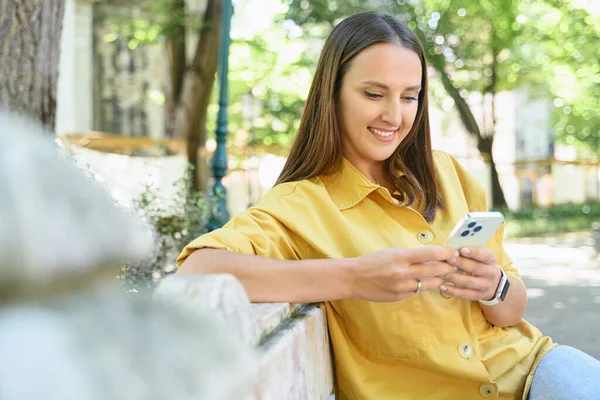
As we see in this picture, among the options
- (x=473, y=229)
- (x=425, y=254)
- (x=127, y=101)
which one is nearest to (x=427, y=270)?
(x=425, y=254)

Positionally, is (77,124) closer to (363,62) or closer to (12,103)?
(12,103)

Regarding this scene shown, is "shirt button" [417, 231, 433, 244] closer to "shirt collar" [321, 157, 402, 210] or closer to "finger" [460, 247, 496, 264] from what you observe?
"shirt collar" [321, 157, 402, 210]

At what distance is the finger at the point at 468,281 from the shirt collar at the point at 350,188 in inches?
14.7

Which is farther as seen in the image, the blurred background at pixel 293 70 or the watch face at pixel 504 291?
the blurred background at pixel 293 70

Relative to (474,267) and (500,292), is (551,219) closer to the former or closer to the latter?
(500,292)

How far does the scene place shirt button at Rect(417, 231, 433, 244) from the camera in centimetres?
223

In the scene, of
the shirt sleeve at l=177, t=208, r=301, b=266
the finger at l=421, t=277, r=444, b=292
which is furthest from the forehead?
the finger at l=421, t=277, r=444, b=292

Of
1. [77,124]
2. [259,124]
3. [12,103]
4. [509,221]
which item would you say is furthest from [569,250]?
[77,124]

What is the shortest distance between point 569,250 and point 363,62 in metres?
14.9

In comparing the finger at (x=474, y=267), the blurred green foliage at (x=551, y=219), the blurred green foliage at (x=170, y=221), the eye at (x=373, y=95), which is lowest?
the blurred green foliage at (x=551, y=219)

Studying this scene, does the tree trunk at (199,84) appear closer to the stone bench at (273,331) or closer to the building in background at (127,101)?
the building in background at (127,101)

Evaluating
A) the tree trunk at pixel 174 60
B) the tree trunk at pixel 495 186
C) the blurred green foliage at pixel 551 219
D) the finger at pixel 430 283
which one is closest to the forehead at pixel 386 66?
the finger at pixel 430 283

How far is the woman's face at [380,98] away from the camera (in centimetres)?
227

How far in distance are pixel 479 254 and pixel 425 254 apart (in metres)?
0.24
